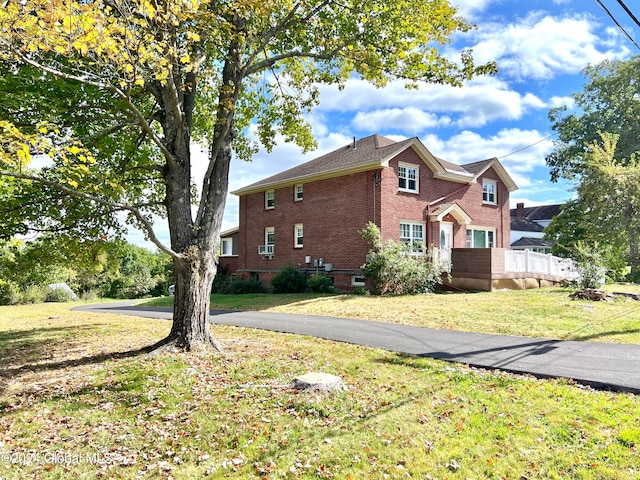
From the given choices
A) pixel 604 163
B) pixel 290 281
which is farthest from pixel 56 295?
pixel 604 163

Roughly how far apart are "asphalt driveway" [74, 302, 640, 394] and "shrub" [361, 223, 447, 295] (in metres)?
6.97

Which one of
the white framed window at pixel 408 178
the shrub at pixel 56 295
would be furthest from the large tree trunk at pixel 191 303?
the shrub at pixel 56 295

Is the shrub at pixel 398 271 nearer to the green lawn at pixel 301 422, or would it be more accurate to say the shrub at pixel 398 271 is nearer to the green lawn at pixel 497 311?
the green lawn at pixel 497 311

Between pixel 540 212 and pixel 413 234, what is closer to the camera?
pixel 413 234

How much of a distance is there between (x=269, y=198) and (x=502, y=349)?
2100 cm

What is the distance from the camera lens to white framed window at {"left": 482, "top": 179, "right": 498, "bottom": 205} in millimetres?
27484

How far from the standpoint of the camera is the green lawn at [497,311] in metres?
10.4

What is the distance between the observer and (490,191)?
2791 cm

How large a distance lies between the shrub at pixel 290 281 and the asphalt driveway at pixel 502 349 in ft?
32.1

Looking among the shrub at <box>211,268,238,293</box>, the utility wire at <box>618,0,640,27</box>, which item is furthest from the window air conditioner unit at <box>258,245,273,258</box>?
the utility wire at <box>618,0,640,27</box>

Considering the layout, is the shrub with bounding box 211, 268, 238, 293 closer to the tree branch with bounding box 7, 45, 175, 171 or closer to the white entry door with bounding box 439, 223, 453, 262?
the white entry door with bounding box 439, 223, 453, 262

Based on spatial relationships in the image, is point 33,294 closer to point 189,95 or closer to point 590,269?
point 189,95

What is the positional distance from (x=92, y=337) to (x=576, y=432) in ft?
36.6

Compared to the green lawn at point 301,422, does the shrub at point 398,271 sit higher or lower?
higher
